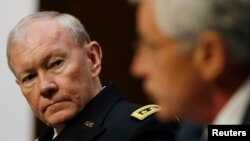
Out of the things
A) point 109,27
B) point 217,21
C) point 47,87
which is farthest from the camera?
point 109,27

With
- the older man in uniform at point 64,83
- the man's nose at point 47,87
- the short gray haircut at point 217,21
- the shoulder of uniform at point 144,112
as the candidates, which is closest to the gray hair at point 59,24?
the older man in uniform at point 64,83

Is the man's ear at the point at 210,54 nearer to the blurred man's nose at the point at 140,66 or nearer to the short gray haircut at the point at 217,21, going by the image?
the short gray haircut at the point at 217,21

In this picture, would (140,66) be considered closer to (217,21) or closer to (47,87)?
(217,21)

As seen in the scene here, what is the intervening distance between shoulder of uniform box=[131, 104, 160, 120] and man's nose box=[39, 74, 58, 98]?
0.80 feet

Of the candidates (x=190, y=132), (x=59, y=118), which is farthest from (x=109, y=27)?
(x=190, y=132)

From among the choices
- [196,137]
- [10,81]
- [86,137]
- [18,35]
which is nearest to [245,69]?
[196,137]

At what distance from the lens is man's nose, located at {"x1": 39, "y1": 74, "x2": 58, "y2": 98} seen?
6.03ft

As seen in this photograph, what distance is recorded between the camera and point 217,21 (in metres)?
0.89

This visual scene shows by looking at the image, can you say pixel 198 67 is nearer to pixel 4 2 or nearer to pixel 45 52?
pixel 45 52

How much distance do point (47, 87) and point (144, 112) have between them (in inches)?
11.5

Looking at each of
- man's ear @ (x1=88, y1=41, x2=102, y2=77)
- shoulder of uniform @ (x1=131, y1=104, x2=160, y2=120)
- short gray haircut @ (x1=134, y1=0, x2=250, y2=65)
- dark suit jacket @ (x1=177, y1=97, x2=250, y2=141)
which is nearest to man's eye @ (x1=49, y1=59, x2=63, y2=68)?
man's ear @ (x1=88, y1=41, x2=102, y2=77)

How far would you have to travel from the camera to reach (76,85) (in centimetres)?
190

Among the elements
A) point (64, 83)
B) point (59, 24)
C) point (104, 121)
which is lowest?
point (104, 121)

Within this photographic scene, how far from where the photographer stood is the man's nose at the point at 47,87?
1838 millimetres
